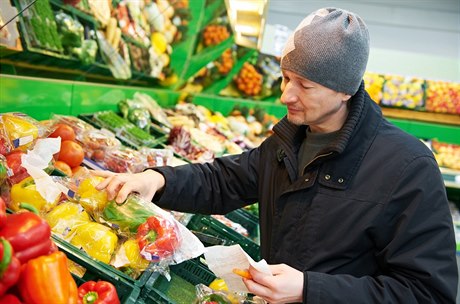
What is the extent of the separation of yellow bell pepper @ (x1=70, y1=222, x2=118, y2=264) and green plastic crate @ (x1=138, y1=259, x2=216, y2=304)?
199 millimetres

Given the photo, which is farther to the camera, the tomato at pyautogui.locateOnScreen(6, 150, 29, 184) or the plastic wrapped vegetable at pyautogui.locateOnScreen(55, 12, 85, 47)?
the plastic wrapped vegetable at pyautogui.locateOnScreen(55, 12, 85, 47)

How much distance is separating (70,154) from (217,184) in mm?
897

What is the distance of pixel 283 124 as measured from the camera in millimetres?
2418

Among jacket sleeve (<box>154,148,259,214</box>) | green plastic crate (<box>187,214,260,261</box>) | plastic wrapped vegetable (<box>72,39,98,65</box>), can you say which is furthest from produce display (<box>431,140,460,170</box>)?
jacket sleeve (<box>154,148,259,214</box>)

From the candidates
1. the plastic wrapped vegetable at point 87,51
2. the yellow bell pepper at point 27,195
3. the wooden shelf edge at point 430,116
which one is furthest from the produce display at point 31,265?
the wooden shelf edge at point 430,116

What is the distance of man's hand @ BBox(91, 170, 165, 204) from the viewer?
2.22 metres

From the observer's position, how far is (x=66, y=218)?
2232 millimetres

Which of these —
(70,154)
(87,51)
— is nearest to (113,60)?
(87,51)

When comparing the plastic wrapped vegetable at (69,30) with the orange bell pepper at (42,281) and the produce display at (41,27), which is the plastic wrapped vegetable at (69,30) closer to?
the produce display at (41,27)

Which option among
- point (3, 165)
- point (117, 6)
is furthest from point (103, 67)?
point (3, 165)

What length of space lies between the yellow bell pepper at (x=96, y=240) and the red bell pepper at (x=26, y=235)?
66 centimetres

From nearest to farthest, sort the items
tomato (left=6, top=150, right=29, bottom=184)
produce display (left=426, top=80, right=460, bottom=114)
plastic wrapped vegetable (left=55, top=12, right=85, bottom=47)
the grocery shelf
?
1. tomato (left=6, top=150, right=29, bottom=184)
2. plastic wrapped vegetable (left=55, top=12, right=85, bottom=47)
3. the grocery shelf
4. produce display (left=426, top=80, right=460, bottom=114)

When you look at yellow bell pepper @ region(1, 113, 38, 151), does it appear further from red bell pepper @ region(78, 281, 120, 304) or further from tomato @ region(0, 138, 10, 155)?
red bell pepper @ region(78, 281, 120, 304)

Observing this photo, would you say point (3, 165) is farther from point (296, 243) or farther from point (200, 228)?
point (200, 228)
